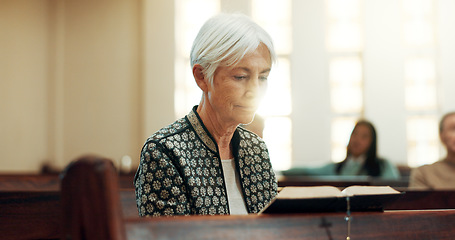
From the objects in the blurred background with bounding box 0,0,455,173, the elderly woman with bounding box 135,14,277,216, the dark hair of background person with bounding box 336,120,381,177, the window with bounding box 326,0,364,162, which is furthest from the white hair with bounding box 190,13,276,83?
the window with bounding box 326,0,364,162

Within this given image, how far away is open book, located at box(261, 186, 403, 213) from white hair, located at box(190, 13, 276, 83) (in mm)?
644

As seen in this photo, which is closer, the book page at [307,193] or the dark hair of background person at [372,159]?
the book page at [307,193]

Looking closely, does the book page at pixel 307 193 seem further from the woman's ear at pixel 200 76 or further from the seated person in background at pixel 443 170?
the seated person in background at pixel 443 170

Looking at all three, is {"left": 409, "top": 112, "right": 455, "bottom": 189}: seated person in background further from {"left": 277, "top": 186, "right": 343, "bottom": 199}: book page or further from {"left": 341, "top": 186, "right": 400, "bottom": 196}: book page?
{"left": 277, "top": 186, "right": 343, "bottom": 199}: book page

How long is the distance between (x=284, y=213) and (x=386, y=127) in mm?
7569

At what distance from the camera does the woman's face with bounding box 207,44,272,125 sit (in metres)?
1.87

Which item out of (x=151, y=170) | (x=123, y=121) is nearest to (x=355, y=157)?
(x=123, y=121)

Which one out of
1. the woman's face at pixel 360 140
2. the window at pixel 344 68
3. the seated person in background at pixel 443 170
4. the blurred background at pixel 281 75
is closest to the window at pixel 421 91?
the blurred background at pixel 281 75

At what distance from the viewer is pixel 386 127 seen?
8508 mm

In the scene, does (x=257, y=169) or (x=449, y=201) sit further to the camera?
(x=449, y=201)

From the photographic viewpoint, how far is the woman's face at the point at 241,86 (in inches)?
73.5

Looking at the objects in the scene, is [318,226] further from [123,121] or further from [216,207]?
[123,121]

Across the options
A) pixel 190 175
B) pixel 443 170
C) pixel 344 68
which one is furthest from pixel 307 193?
pixel 344 68

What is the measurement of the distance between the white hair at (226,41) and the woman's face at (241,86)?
0.08ft
